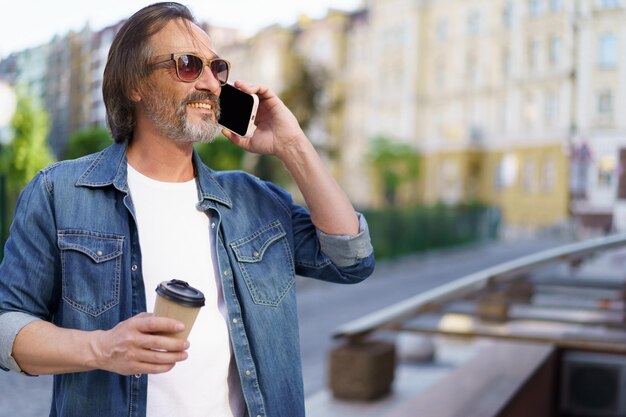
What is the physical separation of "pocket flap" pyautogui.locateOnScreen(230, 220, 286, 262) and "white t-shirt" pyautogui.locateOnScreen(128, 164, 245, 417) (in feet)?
0.17

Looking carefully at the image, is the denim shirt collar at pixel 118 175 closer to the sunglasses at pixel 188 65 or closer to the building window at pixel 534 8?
the sunglasses at pixel 188 65

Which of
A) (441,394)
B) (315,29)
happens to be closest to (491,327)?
(441,394)

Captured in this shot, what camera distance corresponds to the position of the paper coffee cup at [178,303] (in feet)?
3.61

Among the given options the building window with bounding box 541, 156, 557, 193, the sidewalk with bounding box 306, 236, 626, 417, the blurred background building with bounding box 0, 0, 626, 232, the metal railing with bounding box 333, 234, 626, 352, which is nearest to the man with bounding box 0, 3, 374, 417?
the sidewalk with bounding box 306, 236, 626, 417

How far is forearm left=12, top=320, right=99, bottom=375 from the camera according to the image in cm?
117

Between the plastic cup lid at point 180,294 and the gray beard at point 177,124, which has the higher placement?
the gray beard at point 177,124

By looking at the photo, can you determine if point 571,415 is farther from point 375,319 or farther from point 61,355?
point 61,355

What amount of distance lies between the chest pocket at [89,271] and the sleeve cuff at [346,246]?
0.42m

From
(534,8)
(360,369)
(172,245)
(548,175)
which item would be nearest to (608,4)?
(534,8)

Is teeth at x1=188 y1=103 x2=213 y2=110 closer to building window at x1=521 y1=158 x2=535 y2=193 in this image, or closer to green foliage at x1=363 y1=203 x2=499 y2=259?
green foliage at x1=363 y1=203 x2=499 y2=259

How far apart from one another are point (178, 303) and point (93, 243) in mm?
302

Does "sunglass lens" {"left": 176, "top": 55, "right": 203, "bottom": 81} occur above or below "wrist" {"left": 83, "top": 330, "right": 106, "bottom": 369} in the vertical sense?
above

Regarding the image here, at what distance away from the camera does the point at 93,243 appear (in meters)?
1.32

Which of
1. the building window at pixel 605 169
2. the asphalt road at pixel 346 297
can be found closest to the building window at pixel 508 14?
the building window at pixel 605 169
